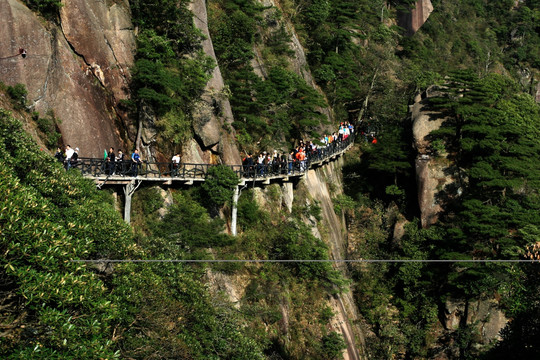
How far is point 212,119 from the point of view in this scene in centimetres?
2503

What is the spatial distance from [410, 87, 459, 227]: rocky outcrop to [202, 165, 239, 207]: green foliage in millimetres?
16861

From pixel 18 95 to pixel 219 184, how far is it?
8.07m

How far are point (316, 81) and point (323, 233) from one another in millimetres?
15577

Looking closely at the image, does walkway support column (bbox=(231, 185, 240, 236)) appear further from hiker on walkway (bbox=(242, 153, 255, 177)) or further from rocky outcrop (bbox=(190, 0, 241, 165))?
rocky outcrop (bbox=(190, 0, 241, 165))

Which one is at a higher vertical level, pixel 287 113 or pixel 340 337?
pixel 287 113

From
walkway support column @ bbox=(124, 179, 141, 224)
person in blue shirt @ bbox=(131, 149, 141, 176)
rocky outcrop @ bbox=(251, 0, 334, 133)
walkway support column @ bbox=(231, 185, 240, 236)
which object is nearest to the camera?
walkway support column @ bbox=(124, 179, 141, 224)

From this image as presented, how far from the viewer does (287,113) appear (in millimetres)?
33125

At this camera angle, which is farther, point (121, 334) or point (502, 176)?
point (502, 176)

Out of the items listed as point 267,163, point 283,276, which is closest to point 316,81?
point 267,163

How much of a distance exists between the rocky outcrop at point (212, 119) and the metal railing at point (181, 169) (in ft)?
2.60

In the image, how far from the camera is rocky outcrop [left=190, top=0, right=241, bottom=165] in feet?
79.8

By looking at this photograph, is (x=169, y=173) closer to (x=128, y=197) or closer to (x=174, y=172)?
(x=174, y=172)

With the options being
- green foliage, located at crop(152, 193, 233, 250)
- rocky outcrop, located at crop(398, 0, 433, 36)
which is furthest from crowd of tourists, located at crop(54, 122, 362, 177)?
rocky outcrop, located at crop(398, 0, 433, 36)

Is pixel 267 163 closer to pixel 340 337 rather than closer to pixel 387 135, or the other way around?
pixel 340 337
